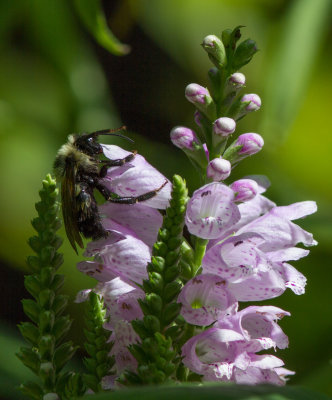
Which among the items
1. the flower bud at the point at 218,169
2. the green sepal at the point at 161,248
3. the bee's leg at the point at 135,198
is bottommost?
the green sepal at the point at 161,248

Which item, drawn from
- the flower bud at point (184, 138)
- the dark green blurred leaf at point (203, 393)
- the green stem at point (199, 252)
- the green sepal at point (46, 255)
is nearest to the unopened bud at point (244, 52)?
the flower bud at point (184, 138)

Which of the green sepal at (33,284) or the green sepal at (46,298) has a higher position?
the green sepal at (33,284)

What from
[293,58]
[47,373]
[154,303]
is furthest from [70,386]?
[293,58]

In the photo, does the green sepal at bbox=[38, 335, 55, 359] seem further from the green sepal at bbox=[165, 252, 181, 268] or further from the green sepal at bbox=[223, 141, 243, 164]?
the green sepal at bbox=[223, 141, 243, 164]

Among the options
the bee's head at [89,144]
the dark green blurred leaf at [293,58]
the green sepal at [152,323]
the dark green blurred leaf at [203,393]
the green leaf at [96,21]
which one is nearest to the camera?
the dark green blurred leaf at [203,393]

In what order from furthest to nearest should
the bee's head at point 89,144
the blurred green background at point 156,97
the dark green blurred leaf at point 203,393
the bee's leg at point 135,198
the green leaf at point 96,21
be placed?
the blurred green background at point 156,97 < the green leaf at point 96,21 < the bee's head at point 89,144 < the bee's leg at point 135,198 < the dark green blurred leaf at point 203,393

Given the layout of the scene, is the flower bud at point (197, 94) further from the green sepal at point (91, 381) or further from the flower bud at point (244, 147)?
the green sepal at point (91, 381)

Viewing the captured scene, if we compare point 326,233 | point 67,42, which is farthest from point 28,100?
point 326,233

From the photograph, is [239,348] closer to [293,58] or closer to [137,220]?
[137,220]
